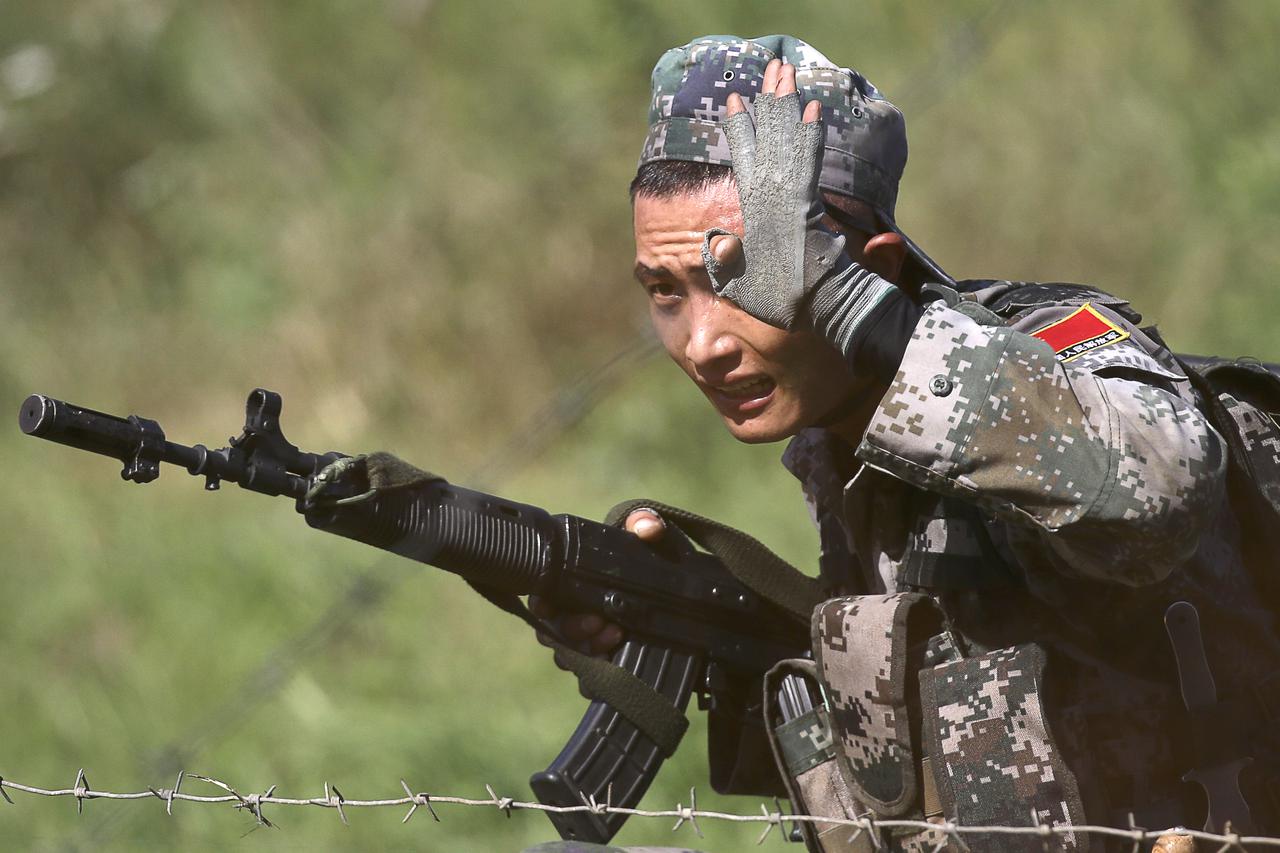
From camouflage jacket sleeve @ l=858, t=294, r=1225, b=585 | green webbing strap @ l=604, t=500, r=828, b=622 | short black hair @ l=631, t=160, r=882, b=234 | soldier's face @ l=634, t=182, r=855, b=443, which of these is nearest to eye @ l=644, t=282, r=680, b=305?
soldier's face @ l=634, t=182, r=855, b=443

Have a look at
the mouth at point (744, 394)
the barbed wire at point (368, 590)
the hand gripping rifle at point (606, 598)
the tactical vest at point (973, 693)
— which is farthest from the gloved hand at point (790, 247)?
the barbed wire at point (368, 590)

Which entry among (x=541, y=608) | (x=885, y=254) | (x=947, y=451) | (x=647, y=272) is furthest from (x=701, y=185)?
(x=541, y=608)

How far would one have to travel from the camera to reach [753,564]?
140 inches

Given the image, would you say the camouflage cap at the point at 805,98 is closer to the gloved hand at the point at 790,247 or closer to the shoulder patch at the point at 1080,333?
the gloved hand at the point at 790,247

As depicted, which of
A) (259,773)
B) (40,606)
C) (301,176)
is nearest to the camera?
(259,773)

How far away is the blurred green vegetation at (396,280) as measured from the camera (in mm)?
6203

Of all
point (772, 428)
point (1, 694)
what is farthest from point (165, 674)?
point (772, 428)

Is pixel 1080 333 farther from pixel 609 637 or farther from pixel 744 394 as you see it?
pixel 609 637

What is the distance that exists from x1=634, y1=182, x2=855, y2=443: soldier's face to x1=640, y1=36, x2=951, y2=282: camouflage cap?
10 cm

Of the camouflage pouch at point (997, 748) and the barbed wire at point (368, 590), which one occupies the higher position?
the barbed wire at point (368, 590)

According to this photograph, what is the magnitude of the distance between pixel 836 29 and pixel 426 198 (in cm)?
227

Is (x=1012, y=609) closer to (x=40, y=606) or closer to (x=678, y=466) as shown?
(x=678, y=466)

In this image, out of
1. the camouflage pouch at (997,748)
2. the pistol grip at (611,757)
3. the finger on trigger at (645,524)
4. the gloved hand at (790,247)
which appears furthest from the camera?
the finger on trigger at (645,524)

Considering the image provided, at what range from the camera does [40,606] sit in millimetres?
7164
